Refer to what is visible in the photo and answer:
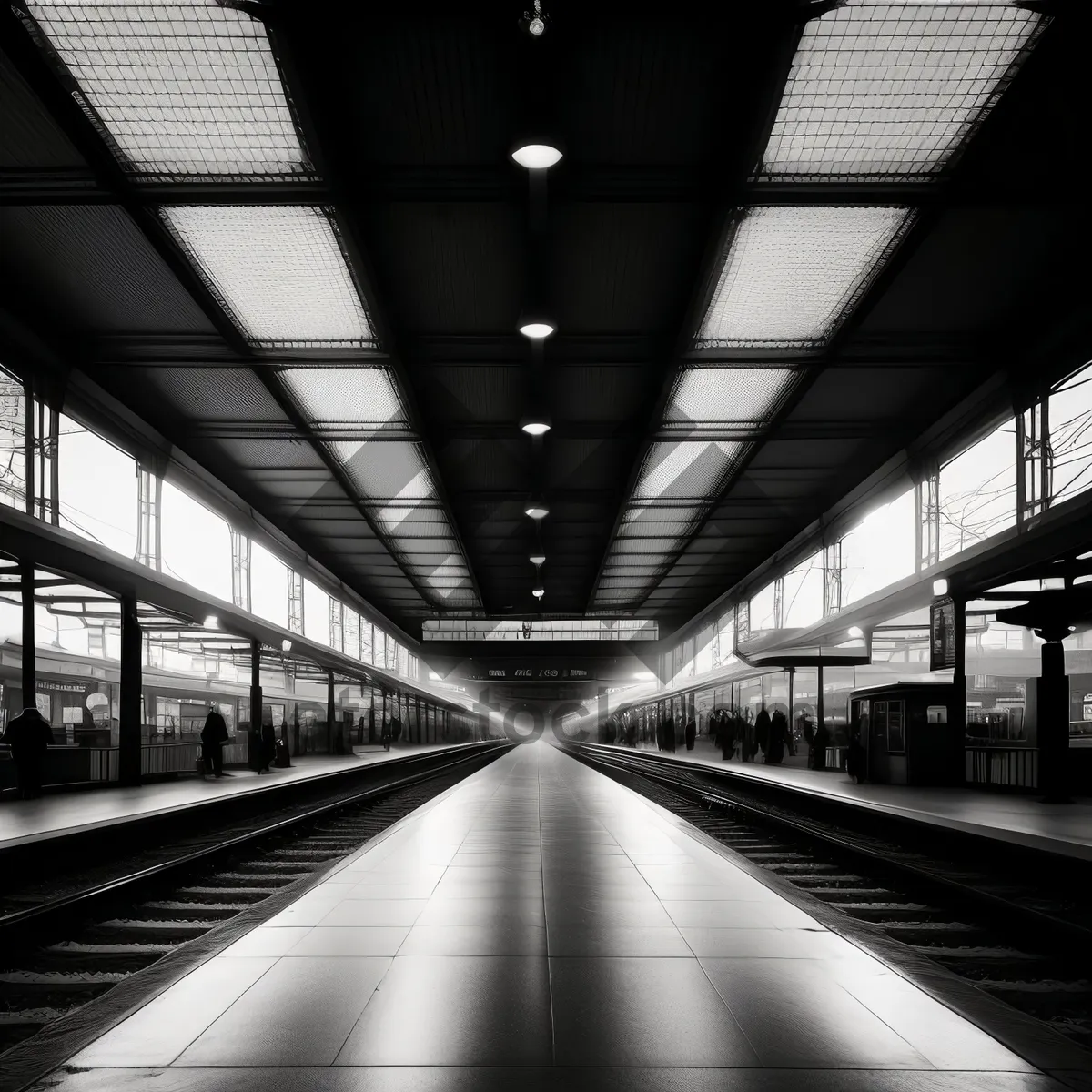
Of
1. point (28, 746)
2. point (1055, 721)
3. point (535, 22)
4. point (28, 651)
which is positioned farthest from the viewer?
point (28, 651)

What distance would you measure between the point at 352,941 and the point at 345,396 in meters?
11.3

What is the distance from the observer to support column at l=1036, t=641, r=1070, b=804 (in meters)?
12.8

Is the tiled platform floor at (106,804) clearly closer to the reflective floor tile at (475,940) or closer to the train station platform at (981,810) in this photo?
the reflective floor tile at (475,940)

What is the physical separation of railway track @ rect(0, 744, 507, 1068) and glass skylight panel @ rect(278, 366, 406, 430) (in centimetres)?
632

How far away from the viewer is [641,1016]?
4.31 meters

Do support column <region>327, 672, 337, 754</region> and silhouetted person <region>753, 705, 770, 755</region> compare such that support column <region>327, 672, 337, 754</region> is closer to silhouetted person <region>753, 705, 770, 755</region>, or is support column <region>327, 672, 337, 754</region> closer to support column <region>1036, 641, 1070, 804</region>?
silhouetted person <region>753, 705, 770, 755</region>

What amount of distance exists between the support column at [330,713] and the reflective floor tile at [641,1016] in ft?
88.3

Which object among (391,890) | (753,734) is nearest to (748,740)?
(753,734)

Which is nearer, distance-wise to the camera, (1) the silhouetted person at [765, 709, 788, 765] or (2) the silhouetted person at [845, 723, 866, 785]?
(2) the silhouetted person at [845, 723, 866, 785]

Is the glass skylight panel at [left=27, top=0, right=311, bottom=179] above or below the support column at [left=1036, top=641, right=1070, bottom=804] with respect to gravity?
above

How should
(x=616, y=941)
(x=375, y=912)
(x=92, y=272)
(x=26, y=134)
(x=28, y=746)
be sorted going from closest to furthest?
1. (x=616, y=941)
2. (x=375, y=912)
3. (x=26, y=134)
4. (x=92, y=272)
5. (x=28, y=746)

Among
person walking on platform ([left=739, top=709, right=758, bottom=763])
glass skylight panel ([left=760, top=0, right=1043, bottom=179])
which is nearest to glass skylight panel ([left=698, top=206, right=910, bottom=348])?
glass skylight panel ([left=760, top=0, right=1043, bottom=179])

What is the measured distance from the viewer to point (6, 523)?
1195 cm

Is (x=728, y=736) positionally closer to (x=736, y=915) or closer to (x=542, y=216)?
(x=542, y=216)
